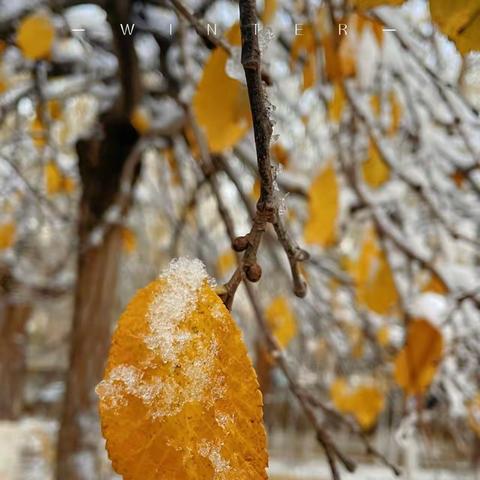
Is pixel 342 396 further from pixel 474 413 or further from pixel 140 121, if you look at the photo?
pixel 140 121

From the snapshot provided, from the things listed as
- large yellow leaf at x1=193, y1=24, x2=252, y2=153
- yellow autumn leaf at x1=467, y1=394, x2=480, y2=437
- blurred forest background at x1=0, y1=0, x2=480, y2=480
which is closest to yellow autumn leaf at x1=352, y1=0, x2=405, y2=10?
blurred forest background at x1=0, y1=0, x2=480, y2=480

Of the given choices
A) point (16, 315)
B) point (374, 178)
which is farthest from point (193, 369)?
point (16, 315)

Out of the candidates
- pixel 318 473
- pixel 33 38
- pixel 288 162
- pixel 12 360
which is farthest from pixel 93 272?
pixel 318 473

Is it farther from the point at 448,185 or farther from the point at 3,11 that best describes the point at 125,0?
the point at 448,185

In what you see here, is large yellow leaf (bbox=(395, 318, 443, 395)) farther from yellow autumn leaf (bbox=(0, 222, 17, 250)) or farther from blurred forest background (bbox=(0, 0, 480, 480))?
yellow autumn leaf (bbox=(0, 222, 17, 250))

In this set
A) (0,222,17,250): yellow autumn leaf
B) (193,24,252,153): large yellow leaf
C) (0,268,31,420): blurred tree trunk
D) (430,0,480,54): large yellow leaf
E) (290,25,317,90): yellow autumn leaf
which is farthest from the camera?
(0,268,31,420): blurred tree trunk
